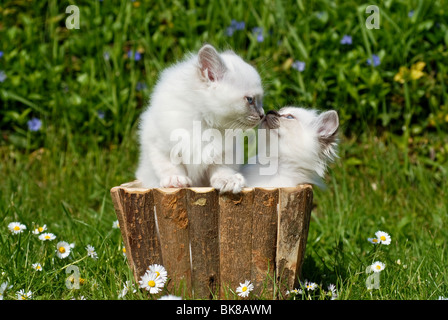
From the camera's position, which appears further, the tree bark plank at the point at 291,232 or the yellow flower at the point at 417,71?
the yellow flower at the point at 417,71

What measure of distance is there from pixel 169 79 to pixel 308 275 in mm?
1367

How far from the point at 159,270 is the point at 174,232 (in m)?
0.21

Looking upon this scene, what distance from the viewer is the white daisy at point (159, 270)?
8.55 ft

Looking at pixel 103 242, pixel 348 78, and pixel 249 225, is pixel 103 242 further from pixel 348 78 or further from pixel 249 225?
pixel 348 78

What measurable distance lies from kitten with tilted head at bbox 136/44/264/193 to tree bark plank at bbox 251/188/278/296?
0.52 ft

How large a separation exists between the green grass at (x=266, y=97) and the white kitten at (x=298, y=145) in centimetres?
81

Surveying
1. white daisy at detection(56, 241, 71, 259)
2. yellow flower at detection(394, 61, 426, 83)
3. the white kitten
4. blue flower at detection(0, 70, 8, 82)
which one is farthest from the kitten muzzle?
blue flower at detection(0, 70, 8, 82)

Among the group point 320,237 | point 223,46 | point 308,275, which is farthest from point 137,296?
point 223,46

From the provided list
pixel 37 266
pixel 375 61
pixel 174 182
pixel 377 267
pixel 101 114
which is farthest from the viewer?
pixel 101 114

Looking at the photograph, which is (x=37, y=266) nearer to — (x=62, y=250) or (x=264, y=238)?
(x=62, y=250)

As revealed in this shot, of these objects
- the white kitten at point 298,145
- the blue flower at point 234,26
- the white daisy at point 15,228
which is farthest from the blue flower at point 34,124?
the white kitten at point 298,145

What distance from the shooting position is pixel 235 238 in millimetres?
2592

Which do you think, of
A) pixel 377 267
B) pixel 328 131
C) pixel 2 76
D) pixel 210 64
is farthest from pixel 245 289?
pixel 2 76

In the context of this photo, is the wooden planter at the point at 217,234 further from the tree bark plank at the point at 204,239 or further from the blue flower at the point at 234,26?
the blue flower at the point at 234,26
